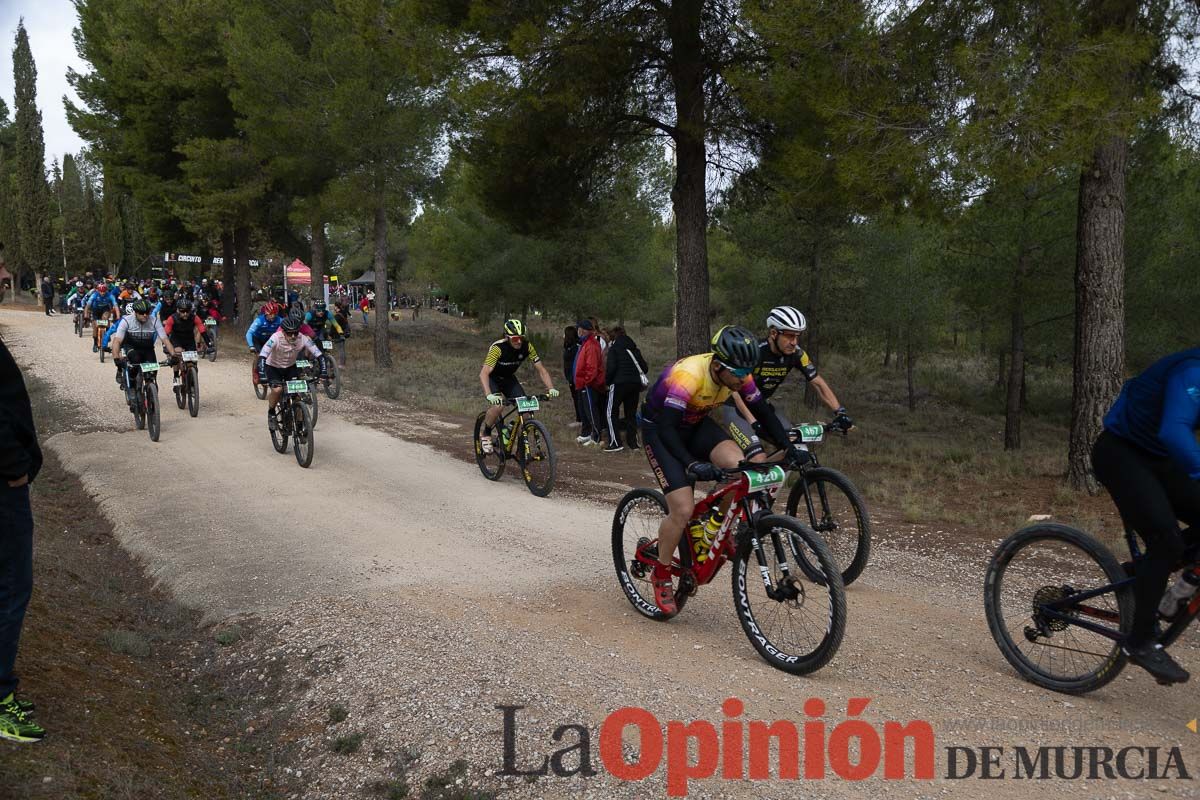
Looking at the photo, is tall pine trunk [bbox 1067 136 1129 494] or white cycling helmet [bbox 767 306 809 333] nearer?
white cycling helmet [bbox 767 306 809 333]

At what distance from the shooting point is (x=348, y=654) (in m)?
5.41

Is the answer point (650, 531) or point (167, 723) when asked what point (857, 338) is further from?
point (167, 723)

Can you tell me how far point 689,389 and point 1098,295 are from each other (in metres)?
7.45

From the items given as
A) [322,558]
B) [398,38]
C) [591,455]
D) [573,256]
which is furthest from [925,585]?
[573,256]

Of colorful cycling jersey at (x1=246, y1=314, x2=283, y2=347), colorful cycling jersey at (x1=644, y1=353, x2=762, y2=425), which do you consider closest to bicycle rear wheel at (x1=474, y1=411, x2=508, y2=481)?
colorful cycling jersey at (x1=246, y1=314, x2=283, y2=347)

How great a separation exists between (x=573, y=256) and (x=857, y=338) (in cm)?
1196

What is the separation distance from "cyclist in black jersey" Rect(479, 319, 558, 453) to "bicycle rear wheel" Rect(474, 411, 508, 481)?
73mm

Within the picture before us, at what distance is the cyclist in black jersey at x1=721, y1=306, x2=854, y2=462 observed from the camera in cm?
638

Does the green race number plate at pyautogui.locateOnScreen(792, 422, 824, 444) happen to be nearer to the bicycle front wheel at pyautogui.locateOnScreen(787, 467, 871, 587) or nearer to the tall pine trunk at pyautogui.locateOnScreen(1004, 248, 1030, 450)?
the bicycle front wheel at pyautogui.locateOnScreen(787, 467, 871, 587)

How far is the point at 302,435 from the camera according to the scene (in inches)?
456

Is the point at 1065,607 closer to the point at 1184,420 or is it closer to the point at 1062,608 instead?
the point at 1062,608

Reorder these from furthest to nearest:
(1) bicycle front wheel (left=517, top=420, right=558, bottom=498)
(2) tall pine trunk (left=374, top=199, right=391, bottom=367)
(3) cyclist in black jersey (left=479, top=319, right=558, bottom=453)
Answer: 1. (2) tall pine trunk (left=374, top=199, right=391, bottom=367)
2. (3) cyclist in black jersey (left=479, top=319, right=558, bottom=453)
3. (1) bicycle front wheel (left=517, top=420, right=558, bottom=498)

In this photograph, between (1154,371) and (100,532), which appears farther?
(100,532)

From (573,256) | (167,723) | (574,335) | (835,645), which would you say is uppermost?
(573,256)
